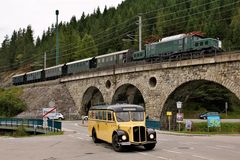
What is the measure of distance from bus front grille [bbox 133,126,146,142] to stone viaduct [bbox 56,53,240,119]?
45.9ft

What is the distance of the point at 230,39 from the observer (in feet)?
266

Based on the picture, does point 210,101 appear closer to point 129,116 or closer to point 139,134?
point 129,116

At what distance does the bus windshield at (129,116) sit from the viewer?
17359mm

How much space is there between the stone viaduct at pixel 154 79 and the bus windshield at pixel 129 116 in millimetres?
13380

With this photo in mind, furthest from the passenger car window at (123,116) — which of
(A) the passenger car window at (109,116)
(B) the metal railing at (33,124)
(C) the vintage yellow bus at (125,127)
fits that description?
(B) the metal railing at (33,124)

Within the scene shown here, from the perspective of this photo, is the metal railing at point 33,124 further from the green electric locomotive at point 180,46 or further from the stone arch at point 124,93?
the green electric locomotive at point 180,46

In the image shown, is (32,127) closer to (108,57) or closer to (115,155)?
(108,57)

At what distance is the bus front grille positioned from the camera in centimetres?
1658

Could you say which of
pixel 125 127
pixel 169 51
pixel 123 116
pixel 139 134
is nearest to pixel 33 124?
pixel 169 51

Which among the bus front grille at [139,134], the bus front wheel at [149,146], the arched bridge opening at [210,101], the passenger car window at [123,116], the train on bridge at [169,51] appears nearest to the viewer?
the bus front grille at [139,134]

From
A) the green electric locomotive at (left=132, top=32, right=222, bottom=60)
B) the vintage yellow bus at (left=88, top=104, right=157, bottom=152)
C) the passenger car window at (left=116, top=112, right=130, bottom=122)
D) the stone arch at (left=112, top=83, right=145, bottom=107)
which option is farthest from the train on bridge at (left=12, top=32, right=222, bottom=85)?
the passenger car window at (left=116, top=112, right=130, bottom=122)

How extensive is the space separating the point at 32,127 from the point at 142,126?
73.0 ft

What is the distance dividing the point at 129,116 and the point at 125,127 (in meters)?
0.73

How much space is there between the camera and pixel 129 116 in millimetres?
17438
